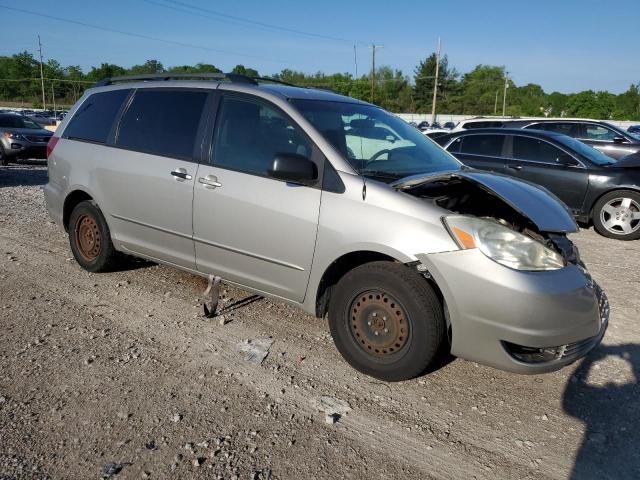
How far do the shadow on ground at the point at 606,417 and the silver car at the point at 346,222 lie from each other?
1.22 feet

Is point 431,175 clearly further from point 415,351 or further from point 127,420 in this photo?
point 127,420

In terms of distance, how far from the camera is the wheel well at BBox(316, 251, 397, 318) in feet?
11.2

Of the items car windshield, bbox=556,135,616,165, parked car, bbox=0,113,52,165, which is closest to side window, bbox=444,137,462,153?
car windshield, bbox=556,135,616,165

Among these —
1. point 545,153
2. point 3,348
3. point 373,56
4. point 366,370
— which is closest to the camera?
point 366,370

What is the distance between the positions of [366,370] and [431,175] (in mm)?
1385

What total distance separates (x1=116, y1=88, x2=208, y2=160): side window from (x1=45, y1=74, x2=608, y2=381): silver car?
0.01 metres

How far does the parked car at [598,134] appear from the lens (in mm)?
12461

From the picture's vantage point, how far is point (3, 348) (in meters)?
3.66

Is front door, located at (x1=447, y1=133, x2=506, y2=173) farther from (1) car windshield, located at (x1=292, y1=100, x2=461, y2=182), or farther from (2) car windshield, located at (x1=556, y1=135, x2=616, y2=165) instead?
(1) car windshield, located at (x1=292, y1=100, x2=461, y2=182)

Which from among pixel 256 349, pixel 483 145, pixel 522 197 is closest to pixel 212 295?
pixel 256 349

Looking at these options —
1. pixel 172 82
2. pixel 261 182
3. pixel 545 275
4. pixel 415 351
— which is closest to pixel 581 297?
pixel 545 275

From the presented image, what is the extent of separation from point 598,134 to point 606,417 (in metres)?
12.3

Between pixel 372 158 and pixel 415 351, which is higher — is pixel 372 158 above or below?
above

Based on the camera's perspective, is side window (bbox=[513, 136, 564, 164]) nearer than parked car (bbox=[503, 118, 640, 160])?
Yes
